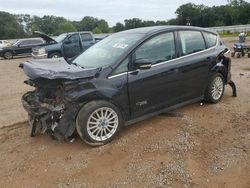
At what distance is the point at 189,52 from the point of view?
6.00 meters

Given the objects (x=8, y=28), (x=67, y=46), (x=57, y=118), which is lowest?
(x=57, y=118)

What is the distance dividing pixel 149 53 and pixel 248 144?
2.14 meters

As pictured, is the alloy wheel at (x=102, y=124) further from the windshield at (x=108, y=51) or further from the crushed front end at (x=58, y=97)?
the windshield at (x=108, y=51)

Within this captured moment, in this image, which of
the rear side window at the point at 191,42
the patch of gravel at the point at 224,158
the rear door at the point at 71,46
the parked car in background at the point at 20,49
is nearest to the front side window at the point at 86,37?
the rear door at the point at 71,46

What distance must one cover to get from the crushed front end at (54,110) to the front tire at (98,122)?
0.51 feet

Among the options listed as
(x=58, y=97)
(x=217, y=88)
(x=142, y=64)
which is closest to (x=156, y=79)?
(x=142, y=64)

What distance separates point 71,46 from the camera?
1786 cm

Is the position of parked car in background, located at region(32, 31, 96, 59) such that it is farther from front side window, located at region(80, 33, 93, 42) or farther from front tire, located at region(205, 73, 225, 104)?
front tire, located at region(205, 73, 225, 104)

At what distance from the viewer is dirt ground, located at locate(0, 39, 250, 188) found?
388 cm

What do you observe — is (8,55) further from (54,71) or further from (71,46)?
(54,71)

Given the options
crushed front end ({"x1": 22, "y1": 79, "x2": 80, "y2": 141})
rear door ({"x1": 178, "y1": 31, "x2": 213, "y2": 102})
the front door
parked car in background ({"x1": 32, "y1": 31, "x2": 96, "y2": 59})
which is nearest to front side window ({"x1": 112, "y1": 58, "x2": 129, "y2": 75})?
the front door

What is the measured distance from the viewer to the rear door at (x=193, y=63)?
5859 millimetres

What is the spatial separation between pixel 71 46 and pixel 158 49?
13012mm

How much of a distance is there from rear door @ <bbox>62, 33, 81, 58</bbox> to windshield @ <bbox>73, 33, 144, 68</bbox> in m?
11.9
